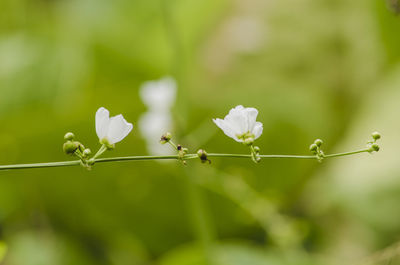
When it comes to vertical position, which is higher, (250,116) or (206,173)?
(206,173)

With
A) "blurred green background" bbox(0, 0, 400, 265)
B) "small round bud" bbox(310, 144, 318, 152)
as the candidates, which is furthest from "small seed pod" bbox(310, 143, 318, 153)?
"blurred green background" bbox(0, 0, 400, 265)

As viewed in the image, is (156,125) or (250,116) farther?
(156,125)

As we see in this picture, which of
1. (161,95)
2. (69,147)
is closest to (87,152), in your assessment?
(69,147)

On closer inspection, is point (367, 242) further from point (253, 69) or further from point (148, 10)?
point (148, 10)

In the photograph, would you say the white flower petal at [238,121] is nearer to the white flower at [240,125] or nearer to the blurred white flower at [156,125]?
the white flower at [240,125]

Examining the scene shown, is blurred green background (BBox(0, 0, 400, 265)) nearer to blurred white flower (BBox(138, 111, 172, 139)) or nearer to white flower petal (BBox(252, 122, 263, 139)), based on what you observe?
blurred white flower (BBox(138, 111, 172, 139))

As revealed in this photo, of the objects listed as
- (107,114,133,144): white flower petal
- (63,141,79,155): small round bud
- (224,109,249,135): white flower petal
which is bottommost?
(63,141,79,155): small round bud

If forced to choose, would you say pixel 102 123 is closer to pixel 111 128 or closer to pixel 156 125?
pixel 111 128
